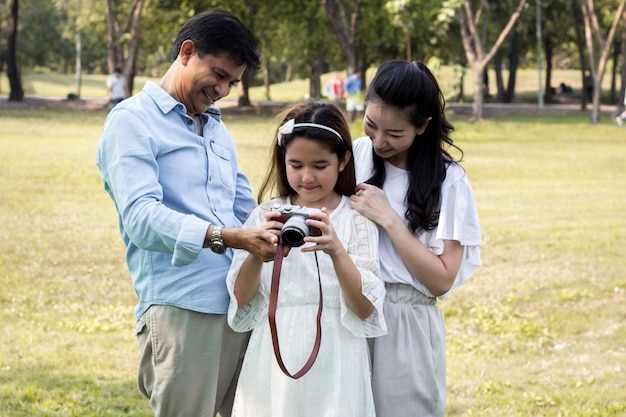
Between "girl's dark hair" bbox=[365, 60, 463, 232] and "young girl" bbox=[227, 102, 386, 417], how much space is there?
17 centimetres

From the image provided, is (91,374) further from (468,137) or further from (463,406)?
(468,137)

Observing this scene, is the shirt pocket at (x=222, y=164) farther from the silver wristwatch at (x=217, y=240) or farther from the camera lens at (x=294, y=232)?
the camera lens at (x=294, y=232)

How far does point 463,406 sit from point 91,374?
94.4 inches

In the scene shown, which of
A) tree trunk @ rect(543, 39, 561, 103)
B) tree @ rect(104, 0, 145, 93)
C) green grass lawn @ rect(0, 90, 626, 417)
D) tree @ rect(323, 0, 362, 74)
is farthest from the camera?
tree trunk @ rect(543, 39, 561, 103)

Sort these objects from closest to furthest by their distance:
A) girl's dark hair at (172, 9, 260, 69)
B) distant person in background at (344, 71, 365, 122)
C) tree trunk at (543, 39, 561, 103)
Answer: girl's dark hair at (172, 9, 260, 69), distant person in background at (344, 71, 365, 122), tree trunk at (543, 39, 561, 103)

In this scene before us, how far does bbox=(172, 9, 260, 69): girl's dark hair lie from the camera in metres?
3.16

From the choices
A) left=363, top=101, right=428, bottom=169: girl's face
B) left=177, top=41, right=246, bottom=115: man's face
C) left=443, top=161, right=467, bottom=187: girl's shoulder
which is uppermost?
left=177, top=41, right=246, bottom=115: man's face

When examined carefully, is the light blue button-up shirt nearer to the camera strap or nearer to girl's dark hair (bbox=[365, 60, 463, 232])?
the camera strap

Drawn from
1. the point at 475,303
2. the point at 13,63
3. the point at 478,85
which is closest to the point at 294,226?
the point at 475,303

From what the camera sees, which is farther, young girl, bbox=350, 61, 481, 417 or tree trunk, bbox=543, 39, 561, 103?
tree trunk, bbox=543, 39, 561, 103

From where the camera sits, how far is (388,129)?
10.3ft

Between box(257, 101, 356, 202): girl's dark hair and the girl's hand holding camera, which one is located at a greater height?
box(257, 101, 356, 202): girl's dark hair

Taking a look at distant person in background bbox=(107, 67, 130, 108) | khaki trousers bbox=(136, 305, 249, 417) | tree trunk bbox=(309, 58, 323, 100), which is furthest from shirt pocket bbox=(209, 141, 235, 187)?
tree trunk bbox=(309, 58, 323, 100)

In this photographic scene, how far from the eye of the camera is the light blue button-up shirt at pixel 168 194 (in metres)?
2.94
